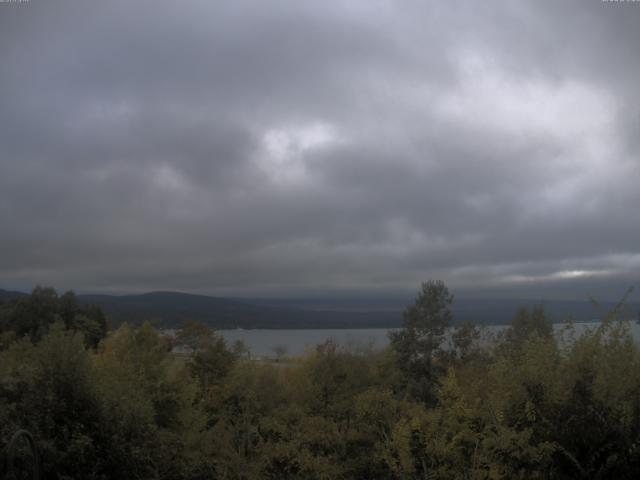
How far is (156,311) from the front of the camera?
194 feet

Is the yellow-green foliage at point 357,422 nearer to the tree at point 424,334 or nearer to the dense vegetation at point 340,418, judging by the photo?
the dense vegetation at point 340,418

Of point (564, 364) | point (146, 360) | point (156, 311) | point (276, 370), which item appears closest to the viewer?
point (564, 364)

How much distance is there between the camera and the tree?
118 ft

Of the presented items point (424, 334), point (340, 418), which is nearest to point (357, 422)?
point (340, 418)

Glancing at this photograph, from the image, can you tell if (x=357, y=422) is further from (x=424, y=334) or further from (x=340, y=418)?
(x=424, y=334)

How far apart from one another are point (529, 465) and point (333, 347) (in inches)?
445

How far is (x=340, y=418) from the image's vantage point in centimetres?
1747

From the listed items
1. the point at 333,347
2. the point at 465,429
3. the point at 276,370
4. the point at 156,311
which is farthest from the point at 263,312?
the point at 465,429

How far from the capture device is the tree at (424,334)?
118ft

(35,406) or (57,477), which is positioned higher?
(35,406)

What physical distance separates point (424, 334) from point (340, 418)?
21760 millimetres

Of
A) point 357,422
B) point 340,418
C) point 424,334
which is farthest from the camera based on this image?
point 424,334

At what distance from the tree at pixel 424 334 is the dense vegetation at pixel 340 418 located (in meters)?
16.5

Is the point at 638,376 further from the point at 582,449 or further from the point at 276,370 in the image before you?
the point at 276,370
